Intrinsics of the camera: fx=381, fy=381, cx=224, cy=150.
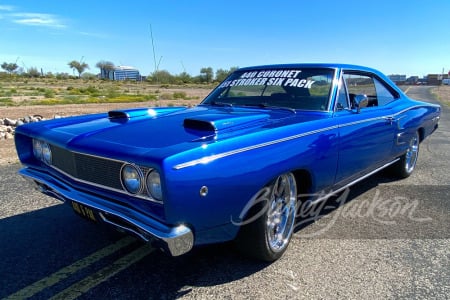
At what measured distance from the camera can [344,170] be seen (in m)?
3.46

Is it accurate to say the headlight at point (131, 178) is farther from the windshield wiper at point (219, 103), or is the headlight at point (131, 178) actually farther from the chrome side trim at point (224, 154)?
the windshield wiper at point (219, 103)

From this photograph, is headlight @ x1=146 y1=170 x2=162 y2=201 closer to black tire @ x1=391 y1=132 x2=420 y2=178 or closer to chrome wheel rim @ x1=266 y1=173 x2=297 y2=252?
chrome wheel rim @ x1=266 y1=173 x2=297 y2=252

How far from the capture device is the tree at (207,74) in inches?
3400

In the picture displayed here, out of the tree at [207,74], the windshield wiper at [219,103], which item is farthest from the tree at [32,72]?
the windshield wiper at [219,103]

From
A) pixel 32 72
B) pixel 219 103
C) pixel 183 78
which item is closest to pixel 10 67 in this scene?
pixel 32 72

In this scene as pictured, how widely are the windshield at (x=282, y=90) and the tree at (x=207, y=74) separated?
272 feet

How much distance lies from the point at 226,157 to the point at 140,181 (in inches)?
20.9

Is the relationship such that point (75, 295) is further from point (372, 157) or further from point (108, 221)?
point (372, 157)

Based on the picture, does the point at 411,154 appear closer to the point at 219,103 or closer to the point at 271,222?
the point at 219,103

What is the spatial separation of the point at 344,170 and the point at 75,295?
7.87ft

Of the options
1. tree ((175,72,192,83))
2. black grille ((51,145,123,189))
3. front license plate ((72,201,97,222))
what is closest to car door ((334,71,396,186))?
black grille ((51,145,123,189))

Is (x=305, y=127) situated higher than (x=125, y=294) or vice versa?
(x=305, y=127)

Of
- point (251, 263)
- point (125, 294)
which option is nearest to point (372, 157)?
point (251, 263)

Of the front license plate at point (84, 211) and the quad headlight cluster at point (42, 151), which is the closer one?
the front license plate at point (84, 211)
